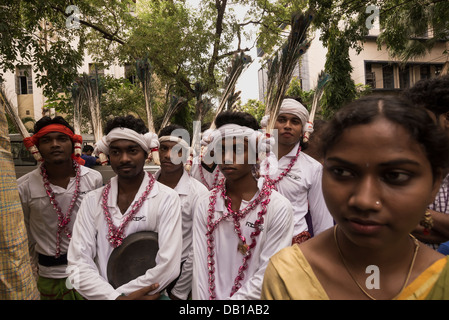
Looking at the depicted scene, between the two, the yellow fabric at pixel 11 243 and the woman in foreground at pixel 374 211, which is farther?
the yellow fabric at pixel 11 243

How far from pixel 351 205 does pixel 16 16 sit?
21.6 ft

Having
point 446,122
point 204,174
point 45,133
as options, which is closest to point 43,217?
point 45,133

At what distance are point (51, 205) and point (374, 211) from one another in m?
3.14

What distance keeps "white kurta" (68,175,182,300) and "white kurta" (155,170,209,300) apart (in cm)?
39

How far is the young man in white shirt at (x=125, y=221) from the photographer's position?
2312mm

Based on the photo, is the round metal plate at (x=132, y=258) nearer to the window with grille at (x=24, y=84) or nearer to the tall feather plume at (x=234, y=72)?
the tall feather plume at (x=234, y=72)

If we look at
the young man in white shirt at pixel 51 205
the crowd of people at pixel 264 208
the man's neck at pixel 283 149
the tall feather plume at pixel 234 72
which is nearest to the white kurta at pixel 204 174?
the crowd of people at pixel 264 208

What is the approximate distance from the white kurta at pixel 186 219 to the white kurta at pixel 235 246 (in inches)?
15.9

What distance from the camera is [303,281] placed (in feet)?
4.14

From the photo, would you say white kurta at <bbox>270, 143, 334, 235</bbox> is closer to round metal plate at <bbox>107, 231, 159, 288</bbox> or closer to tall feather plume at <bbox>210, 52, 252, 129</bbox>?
tall feather plume at <bbox>210, 52, 252, 129</bbox>

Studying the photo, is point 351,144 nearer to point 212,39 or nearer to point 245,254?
point 245,254

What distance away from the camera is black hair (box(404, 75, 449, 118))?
7.13 ft

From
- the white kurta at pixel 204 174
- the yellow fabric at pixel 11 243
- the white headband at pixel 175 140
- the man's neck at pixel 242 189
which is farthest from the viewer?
the white kurta at pixel 204 174

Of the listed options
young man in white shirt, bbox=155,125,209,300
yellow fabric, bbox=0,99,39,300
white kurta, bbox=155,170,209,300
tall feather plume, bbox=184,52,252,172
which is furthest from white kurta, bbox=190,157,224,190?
yellow fabric, bbox=0,99,39,300
